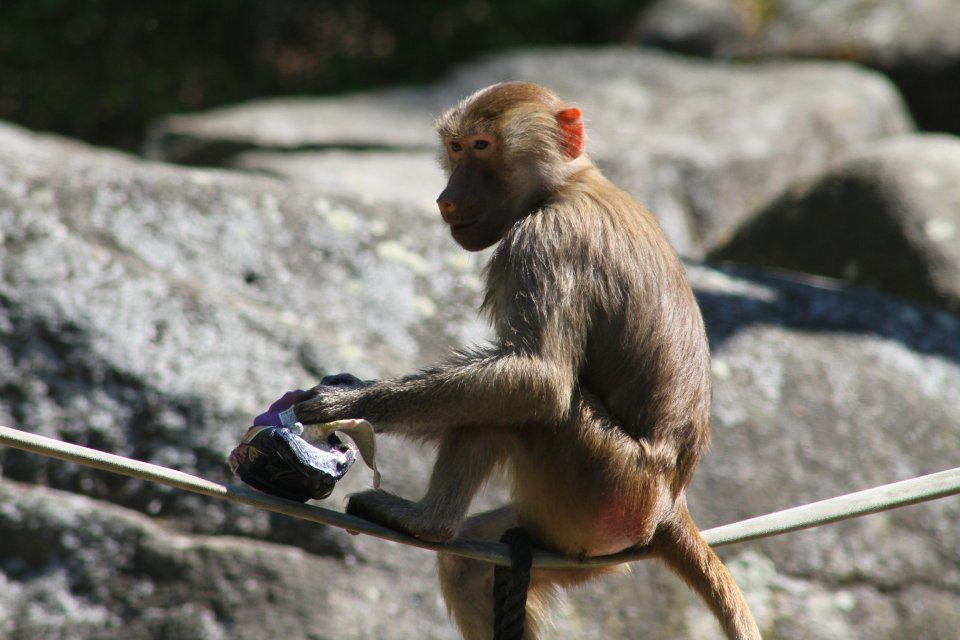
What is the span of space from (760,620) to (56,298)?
2.78 m

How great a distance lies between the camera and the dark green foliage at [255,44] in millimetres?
11453

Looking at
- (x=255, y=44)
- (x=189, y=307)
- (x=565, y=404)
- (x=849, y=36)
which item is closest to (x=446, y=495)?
(x=565, y=404)

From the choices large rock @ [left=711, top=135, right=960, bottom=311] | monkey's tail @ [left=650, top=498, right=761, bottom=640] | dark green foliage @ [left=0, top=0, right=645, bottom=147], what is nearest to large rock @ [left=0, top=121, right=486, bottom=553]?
monkey's tail @ [left=650, top=498, right=761, bottom=640]

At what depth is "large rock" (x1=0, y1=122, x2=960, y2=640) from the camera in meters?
3.71

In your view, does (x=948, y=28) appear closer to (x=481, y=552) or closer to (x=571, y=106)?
(x=571, y=106)

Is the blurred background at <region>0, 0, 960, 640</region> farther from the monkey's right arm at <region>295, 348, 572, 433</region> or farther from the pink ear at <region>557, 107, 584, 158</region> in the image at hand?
the monkey's right arm at <region>295, 348, 572, 433</region>

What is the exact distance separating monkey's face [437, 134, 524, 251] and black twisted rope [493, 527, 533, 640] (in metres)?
0.90

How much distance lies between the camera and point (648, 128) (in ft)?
26.8

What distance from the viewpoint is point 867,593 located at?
4055 millimetres

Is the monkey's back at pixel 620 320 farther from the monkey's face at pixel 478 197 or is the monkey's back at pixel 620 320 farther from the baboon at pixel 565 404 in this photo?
the monkey's face at pixel 478 197

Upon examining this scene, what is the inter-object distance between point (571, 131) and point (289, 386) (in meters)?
1.40

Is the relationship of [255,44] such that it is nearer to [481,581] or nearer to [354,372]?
[354,372]

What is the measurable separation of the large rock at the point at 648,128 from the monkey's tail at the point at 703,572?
377 cm

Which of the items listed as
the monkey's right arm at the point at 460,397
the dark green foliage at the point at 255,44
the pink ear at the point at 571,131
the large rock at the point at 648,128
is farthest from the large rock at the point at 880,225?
the dark green foliage at the point at 255,44
